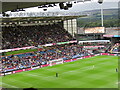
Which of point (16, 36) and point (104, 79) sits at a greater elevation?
point (16, 36)

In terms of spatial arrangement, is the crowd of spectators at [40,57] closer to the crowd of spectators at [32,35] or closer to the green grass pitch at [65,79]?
the crowd of spectators at [32,35]

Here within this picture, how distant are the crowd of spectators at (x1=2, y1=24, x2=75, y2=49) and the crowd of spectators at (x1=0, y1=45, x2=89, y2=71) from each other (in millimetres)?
2527

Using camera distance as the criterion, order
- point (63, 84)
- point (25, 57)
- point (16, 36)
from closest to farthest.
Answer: point (63, 84), point (25, 57), point (16, 36)

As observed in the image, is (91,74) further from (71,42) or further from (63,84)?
(71,42)

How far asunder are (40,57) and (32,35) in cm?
974

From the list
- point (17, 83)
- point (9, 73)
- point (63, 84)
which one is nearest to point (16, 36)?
point (9, 73)

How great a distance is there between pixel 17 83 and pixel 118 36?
41082 millimetres

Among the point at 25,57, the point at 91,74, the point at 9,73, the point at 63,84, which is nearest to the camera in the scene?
the point at 63,84

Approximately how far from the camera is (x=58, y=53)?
57.9 meters

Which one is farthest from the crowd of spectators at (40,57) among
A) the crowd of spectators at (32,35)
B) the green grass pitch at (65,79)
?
the green grass pitch at (65,79)

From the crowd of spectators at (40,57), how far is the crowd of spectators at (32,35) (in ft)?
8.29

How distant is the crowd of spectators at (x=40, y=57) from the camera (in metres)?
45.4

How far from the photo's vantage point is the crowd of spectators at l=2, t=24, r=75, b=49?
53.0m

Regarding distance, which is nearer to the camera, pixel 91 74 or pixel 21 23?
pixel 91 74
